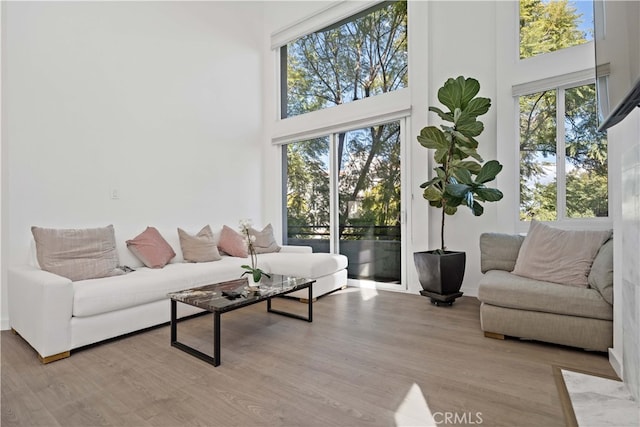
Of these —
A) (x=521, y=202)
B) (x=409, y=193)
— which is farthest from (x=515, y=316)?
(x=409, y=193)

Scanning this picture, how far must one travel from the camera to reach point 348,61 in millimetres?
4809

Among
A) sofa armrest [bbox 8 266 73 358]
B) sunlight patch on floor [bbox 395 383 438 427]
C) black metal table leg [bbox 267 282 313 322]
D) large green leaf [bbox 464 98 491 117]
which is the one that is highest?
large green leaf [bbox 464 98 491 117]

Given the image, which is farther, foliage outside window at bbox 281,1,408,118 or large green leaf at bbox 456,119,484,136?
foliage outside window at bbox 281,1,408,118

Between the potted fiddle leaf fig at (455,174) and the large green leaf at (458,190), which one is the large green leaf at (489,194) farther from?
the large green leaf at (458,190)

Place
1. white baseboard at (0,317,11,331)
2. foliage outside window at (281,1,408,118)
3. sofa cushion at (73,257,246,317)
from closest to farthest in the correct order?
sofa cushion at (73,257,246,317), white baseboard at (0,317,11,331), foliage outside window at (281,1,408,118)

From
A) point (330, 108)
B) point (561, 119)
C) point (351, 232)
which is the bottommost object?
point (351, 232)

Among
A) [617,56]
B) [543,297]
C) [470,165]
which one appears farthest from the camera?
[470,165]

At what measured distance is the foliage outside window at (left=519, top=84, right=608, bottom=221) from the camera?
3168mm

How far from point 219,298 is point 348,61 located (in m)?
3.93

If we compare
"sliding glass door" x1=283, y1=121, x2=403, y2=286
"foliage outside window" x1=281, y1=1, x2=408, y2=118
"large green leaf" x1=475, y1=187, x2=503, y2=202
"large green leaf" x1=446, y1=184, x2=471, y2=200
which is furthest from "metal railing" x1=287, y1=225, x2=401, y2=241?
"foliage outside window" x1=281, y1=1, x2=408, y2=118

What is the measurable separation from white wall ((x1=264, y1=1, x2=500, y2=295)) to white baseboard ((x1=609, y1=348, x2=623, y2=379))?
67.2 inches

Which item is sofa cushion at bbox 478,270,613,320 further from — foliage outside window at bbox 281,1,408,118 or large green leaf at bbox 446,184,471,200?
foliage outside window at bbox 281,1,408,118

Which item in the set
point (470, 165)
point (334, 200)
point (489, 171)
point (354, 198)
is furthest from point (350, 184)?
point (489, 171)

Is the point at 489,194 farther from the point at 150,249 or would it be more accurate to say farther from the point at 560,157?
the point at 150,249
